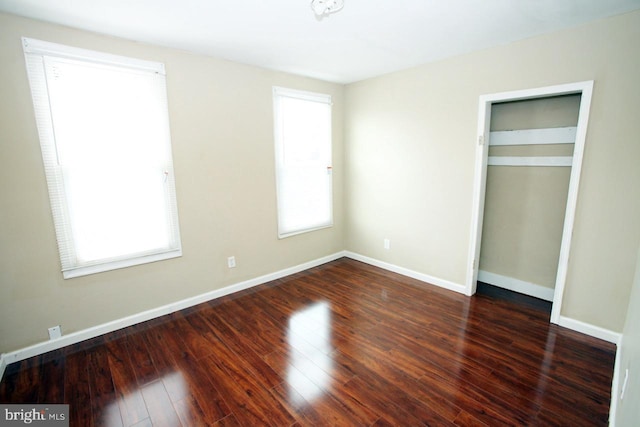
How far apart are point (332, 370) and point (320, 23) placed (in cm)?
257

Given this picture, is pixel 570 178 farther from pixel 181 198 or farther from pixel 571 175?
pixel 181 198

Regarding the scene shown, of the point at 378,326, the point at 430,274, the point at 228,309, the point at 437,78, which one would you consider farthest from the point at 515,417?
the point at 437,78

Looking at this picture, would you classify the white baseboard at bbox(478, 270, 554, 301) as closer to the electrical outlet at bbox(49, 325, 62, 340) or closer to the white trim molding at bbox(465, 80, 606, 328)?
the white trim molding at bbox(465, 80, 606, 328)

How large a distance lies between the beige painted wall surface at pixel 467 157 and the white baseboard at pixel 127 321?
1.57 m

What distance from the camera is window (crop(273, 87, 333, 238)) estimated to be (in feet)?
11.9

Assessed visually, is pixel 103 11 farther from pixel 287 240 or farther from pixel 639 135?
pixel 639 135

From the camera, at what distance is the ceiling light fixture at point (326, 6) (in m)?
1.89

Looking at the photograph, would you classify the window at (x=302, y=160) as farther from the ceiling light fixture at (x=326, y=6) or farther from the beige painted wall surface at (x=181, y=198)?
the ceiling light fixture at (x=326, y=6)

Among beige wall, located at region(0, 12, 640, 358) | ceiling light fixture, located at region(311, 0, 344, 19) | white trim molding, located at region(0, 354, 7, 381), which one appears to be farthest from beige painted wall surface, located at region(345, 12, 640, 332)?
white trim molding, located at region(0, 354, 7, 381)

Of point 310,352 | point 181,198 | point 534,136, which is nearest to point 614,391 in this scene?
point 310,352

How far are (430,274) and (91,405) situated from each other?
3301mm

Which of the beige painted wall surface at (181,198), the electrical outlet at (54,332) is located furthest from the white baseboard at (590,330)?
the electrical outlet at (54,332)

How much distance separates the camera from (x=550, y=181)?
9.94 ft

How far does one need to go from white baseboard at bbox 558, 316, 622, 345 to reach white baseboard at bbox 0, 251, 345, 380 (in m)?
2.86
